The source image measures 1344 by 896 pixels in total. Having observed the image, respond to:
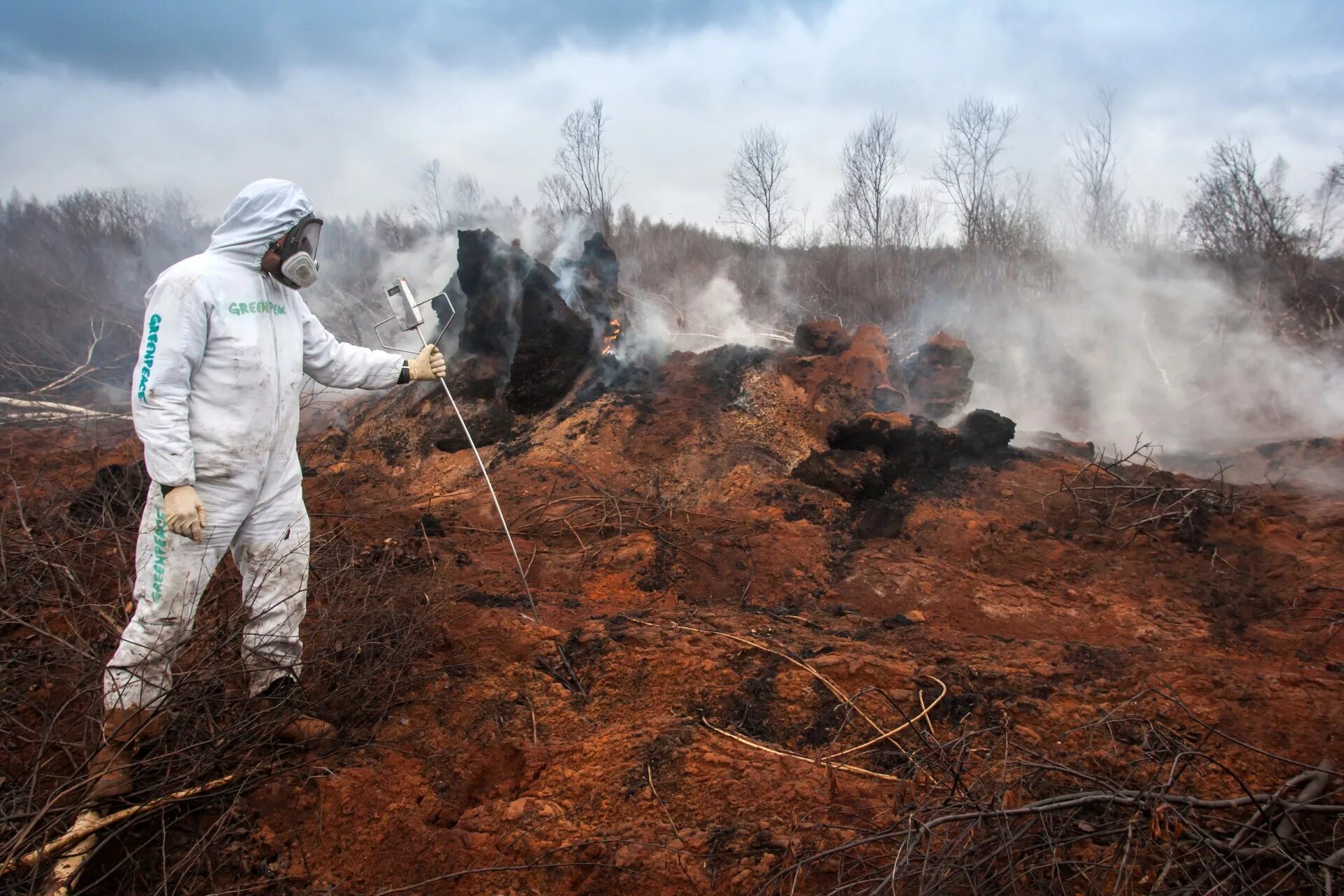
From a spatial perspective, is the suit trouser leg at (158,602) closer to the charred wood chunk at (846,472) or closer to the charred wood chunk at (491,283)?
the charred wood chunk at (846,472)

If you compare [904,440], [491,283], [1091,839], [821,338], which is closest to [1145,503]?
[904,440]

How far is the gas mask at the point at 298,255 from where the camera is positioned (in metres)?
2.98

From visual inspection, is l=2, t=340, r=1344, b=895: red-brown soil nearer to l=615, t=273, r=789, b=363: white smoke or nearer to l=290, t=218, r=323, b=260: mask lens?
l=290, t=218, r=323, b=260: mask lens

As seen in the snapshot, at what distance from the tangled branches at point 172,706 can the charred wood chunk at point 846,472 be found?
4.23 m

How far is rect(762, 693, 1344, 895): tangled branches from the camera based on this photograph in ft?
5.47

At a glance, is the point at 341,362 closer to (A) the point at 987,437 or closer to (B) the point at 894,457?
(B) the point at 894,457

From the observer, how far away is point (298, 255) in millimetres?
2994

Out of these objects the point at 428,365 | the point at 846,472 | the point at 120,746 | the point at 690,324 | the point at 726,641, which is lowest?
the point at 726,641

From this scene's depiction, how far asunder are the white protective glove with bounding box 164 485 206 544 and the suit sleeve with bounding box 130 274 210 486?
0.04 meters

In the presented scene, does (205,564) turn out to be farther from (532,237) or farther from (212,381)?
(532,237)

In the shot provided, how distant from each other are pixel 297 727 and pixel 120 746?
560 millimetres

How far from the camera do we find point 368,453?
9.07 metres

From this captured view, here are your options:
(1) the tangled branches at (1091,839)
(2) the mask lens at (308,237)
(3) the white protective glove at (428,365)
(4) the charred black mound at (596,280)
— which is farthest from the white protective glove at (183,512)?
(4) the charred black mound at (596,280)

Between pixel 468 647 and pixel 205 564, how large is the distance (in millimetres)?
1339
